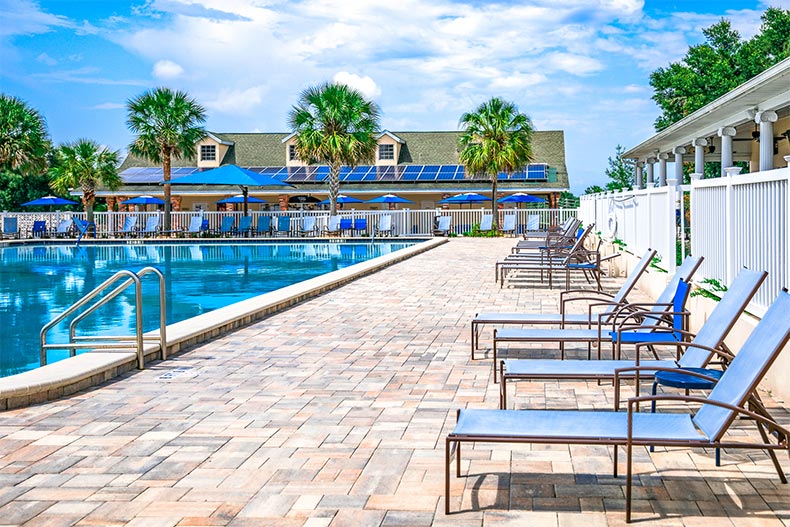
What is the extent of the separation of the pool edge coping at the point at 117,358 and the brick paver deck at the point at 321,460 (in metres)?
0.13

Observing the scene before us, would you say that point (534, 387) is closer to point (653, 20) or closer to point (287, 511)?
point (287, 511)

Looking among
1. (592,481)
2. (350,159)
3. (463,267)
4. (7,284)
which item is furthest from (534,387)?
(350,159)

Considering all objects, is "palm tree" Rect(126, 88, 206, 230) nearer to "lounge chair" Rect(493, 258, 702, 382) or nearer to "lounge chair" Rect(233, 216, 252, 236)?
"lounge chair" Rect(233, 216, 252, 236)

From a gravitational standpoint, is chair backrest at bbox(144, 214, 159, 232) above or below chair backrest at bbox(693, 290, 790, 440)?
above

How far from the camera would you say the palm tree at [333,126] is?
37500 mm

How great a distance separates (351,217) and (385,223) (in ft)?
5.47

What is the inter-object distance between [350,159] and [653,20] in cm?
1370

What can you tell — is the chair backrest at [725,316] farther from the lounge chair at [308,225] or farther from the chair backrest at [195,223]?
the chair backrest at [195,223]

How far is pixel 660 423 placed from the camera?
13.8 feet

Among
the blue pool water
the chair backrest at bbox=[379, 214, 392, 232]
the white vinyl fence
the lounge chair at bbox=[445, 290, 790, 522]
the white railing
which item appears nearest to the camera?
the lounge chair at bbox=[445, 290, 790, 522]

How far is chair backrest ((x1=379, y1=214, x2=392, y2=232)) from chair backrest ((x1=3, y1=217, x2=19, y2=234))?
15336mm

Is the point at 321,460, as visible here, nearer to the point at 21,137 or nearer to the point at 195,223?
the point at 195,223

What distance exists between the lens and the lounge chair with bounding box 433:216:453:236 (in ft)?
123

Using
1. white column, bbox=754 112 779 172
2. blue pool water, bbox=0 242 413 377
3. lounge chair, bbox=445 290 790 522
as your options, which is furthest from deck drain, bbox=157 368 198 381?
white column, bbox=754 112 779 172
